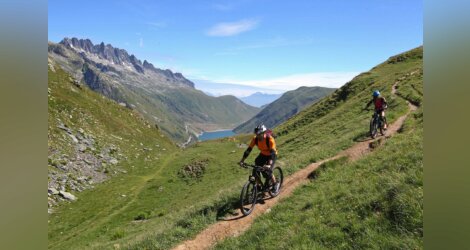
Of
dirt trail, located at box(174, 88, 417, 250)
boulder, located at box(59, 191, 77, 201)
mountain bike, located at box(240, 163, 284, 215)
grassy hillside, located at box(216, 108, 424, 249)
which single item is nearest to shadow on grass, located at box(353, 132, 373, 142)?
dirt trail, located at box(174, 88, 417, 250)

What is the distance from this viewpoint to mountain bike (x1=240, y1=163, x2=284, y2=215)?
1666 centimetres

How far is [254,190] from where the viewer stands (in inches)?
671

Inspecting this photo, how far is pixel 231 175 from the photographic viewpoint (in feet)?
142

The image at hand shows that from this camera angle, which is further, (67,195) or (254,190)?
(67,195)

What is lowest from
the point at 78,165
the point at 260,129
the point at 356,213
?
the point at 78,165

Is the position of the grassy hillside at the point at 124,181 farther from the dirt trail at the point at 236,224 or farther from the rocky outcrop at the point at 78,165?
the dirt trail at the point at 236,224

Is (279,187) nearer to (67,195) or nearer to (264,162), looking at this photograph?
(264,162)

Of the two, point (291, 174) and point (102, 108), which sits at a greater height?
point (102, 108)

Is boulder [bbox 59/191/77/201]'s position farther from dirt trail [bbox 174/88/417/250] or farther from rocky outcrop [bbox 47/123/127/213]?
dirt trail [bbox 174/88/417/250]

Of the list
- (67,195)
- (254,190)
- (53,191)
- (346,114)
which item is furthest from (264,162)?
(346,114)
